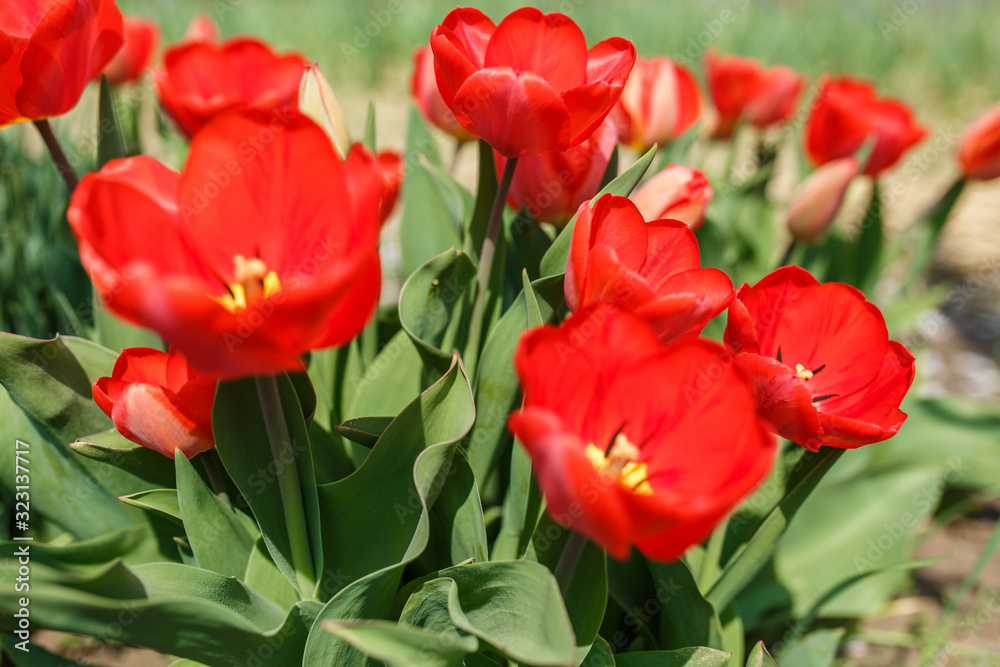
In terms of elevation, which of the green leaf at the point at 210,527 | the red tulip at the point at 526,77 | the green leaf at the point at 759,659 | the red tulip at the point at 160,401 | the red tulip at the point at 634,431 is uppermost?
the red tulip at the point at 526,77

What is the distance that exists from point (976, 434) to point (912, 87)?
16.3ft

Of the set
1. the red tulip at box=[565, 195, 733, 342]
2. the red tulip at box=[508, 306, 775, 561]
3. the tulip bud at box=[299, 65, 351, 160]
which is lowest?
the red tulip at box=[508, 306, 775, 561]

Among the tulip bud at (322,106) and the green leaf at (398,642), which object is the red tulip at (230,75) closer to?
the tulip bud at (322,106)

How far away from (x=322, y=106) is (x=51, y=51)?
27 centimetres

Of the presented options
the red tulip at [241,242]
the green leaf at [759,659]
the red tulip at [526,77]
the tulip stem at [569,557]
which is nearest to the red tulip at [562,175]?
the red tulip at [526,77]

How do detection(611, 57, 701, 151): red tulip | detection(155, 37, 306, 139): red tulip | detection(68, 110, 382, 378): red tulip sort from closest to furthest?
1. detection(68, 110, 382, 378): red tulip
2. detection(155, 37, 306, 139): red tulip
3. detection(611, 57, 701, 151): red tulip

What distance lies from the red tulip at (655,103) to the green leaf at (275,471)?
1043mm

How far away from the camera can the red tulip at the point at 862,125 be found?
5.01 feet

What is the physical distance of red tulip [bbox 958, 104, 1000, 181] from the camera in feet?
4.94

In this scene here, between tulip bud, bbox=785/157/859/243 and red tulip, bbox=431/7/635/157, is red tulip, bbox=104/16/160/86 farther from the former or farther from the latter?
tulip bud, bbox=785/157/859/243

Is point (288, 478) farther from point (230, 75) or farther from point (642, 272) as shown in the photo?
point (230, 75)

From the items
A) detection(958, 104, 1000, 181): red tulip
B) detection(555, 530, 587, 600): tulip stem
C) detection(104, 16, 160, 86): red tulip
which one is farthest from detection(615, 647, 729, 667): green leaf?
detection(104, 16, 160, 86): red tulip

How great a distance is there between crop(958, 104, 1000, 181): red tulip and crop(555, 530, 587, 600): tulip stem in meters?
1.41

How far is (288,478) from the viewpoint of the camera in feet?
2.21
